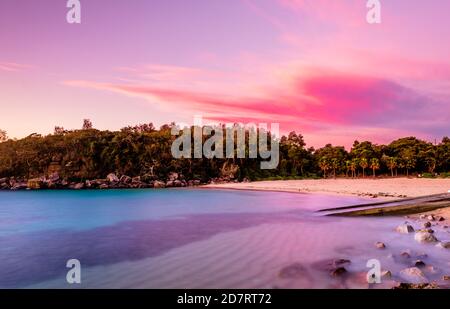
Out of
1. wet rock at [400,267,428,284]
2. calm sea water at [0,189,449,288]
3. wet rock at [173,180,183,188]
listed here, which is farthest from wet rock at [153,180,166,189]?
wet rock at [400,267,428,284]

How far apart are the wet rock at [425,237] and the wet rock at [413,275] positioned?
3.81m

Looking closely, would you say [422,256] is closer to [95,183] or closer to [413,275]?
[413,275]

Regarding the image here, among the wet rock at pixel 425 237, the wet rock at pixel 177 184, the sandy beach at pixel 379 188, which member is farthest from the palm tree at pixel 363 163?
the wet rock at pixel 425 237

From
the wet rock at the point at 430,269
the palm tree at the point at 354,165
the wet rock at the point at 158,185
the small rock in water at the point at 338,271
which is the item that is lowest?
the wet rock at the point at 158,185

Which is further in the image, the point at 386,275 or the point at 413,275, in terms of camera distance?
the point at 413,275

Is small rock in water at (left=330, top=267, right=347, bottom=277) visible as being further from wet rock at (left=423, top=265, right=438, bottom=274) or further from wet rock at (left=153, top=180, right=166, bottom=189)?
wet rock at (left=153, top=180, right=166, bottom=189)

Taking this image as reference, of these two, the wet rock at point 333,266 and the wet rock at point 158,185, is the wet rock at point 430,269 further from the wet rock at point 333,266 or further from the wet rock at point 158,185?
the wet rock at point 158,185

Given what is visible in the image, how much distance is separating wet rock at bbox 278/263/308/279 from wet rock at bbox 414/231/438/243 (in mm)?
4667

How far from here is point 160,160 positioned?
2660 inches

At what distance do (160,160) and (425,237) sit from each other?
196ft

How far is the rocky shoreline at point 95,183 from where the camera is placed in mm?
56281

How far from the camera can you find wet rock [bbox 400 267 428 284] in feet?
24.3

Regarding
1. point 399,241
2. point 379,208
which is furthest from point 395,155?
point 399,241

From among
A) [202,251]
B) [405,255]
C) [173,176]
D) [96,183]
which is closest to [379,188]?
[405,255]
